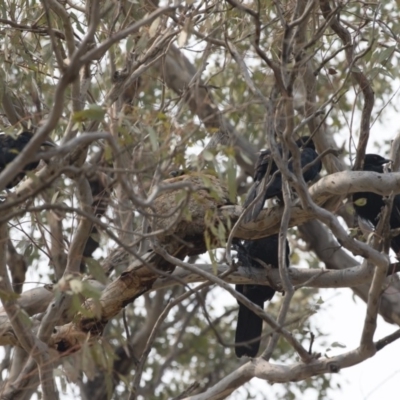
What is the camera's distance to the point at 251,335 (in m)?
7.31

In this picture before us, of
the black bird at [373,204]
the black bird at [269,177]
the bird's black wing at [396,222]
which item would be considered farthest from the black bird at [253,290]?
the bird's black wing at [396,222]

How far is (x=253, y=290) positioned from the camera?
7.26 meters

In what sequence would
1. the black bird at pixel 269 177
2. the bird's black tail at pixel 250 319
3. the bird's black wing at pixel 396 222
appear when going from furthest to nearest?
1. the bird's black tail at pixel 250 319
2. the bird's black wing at pixel 396 222
3. the black bird at pixel 269 177

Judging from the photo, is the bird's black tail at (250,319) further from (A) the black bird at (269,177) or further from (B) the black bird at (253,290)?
(A) the black bird at (269,177)

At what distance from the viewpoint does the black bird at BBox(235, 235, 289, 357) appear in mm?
6883

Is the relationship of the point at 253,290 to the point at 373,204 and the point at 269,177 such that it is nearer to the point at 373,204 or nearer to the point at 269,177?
the point at 373,204

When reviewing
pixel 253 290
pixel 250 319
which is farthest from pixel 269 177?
pixel 250 319

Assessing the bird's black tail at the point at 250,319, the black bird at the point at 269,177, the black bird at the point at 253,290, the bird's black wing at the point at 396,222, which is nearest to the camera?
the black bird at the point at 269,177

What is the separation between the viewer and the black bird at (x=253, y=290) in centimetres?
688

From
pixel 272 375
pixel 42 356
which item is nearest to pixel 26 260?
pixel 42 356

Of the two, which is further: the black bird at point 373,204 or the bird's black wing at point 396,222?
the black bird at point 373,204

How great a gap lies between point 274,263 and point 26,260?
266cm

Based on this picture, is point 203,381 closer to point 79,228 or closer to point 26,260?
point 26,260

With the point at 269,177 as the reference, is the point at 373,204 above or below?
above
